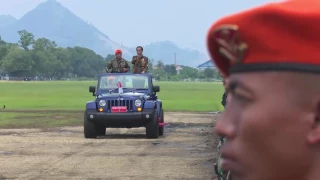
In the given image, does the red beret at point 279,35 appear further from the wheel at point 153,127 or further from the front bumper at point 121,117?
the wheel at point 153,127

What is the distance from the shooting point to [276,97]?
4.89ft

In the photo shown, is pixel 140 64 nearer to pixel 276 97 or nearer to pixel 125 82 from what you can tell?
pixel 125 82

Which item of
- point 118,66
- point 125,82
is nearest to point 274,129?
point 125,82

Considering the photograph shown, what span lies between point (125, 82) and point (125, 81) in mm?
29

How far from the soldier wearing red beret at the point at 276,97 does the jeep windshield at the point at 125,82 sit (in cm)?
1583

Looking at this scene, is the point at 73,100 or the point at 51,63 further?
the point at 51,63

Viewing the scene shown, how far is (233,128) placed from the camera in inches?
60.7

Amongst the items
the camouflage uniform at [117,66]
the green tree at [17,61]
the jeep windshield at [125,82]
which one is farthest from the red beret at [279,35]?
the green tree at [17,61]

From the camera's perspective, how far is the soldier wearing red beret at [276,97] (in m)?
1.49

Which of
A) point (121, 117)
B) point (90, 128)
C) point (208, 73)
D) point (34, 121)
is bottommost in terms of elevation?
point (208, 73)

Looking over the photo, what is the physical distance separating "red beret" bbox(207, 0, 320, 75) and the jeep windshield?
15825 mm

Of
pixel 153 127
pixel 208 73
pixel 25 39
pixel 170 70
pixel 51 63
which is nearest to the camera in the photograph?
pixel 153 127

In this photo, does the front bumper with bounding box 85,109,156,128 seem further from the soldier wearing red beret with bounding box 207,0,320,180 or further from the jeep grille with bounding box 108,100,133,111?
the soldier wearing red beret with bounding box 207,0,320,180

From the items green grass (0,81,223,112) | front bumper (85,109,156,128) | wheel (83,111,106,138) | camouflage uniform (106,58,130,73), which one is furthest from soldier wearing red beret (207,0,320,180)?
green grass (0,81,223,112)
